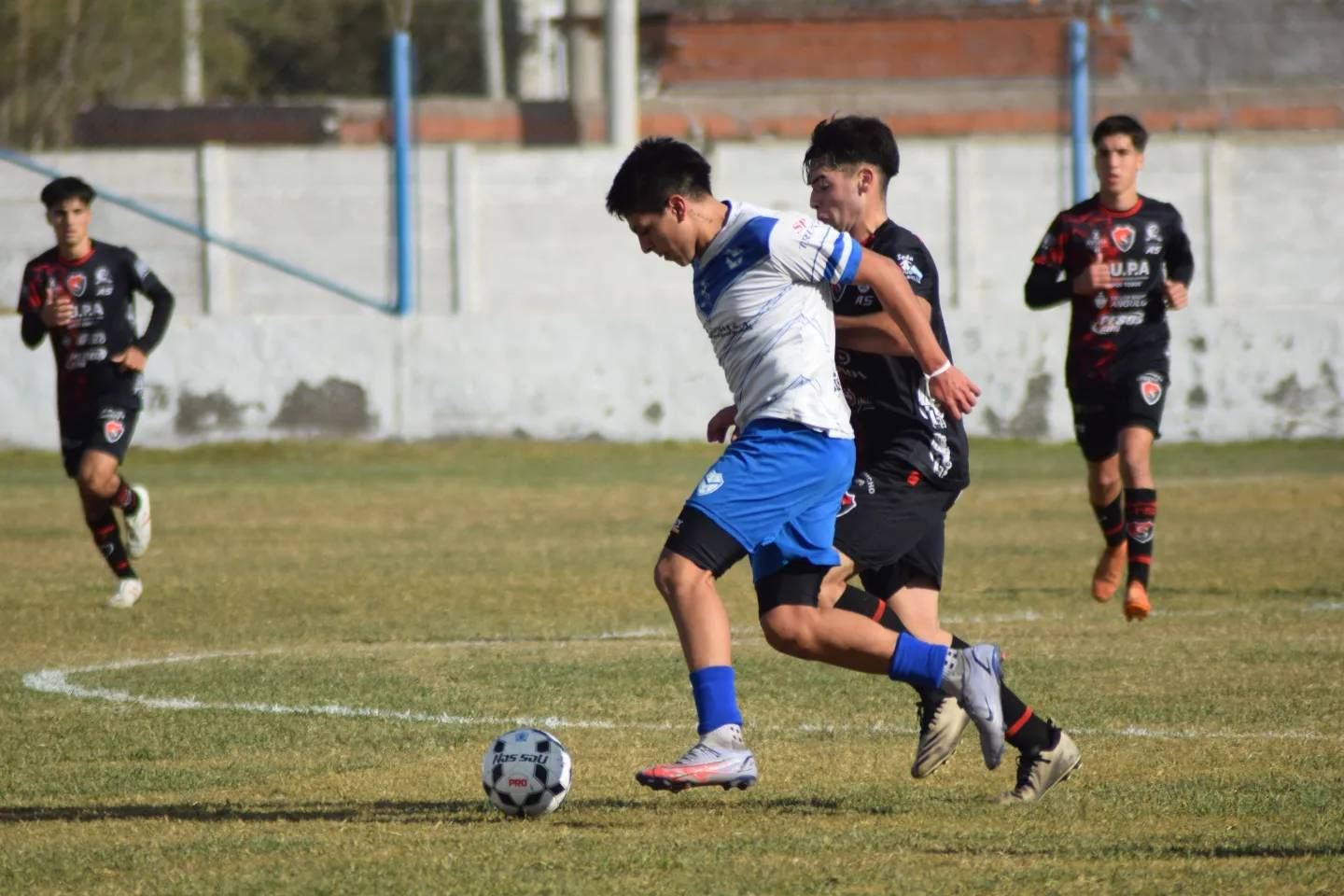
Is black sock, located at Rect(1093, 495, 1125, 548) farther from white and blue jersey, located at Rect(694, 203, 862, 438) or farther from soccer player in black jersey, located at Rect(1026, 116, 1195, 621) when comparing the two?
white and blue jersey, located at Rect(694, 203, 862, 438)

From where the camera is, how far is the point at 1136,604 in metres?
9.38

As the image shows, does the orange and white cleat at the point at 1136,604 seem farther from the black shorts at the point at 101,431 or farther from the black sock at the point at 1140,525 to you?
the black shorts at the point at 101,431

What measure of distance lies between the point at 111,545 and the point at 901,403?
226 inches

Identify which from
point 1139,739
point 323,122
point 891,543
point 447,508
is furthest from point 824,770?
point 323,122

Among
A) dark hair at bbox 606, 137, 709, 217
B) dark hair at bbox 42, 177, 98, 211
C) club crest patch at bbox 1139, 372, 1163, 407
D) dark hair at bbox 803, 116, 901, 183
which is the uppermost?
dark hair at bbox 42, 177, 98, 211

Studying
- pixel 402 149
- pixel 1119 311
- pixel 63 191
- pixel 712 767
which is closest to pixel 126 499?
pixel 63 191

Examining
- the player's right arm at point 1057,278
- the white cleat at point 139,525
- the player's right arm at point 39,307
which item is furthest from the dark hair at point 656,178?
the white cleat at point 139,525

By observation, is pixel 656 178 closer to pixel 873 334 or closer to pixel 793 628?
pixel 873 334

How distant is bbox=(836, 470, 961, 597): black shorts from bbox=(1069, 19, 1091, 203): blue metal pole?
52.2 feet

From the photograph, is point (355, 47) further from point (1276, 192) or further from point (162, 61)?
point (1276, 192)

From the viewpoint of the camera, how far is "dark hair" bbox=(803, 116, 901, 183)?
20.9 feet

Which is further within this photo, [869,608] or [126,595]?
[126,595]

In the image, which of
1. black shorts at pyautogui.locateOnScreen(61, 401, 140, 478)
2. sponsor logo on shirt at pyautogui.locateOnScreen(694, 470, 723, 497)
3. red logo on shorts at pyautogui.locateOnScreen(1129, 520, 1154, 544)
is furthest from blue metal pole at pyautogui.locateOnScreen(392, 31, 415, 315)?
sponsor logo on shirt at pyautogui.locateOnScreen(694, 470, 723, 497)

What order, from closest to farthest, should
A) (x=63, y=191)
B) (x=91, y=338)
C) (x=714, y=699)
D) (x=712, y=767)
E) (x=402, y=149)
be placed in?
(x=712, y=767) < (x=714, y=699) < (x=63, y=191) < (x=91, y=338) < (x=402, y=149)
